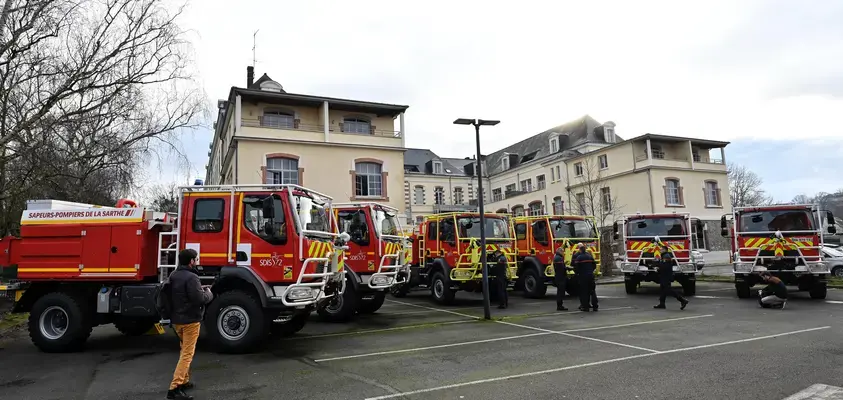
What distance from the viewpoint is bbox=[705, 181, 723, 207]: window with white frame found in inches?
1669

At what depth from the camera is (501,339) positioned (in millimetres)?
9008

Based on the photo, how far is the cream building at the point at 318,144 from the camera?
27.5 m

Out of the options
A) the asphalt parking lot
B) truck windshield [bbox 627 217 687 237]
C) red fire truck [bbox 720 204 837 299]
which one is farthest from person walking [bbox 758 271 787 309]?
A: truck windshield [bbox 627 217 687 237]

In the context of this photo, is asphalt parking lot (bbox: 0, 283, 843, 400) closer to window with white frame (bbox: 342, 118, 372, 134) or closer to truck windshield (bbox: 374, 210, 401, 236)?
truck windshield (bbox: 374, 210, 401, 236)

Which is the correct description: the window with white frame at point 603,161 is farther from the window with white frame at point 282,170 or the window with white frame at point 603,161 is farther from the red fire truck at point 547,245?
the red fire truck at point 547,245

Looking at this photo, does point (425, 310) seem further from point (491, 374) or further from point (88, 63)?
point (88, 63)

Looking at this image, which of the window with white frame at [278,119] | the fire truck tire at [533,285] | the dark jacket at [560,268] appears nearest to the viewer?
the dark jacket at [560,268]

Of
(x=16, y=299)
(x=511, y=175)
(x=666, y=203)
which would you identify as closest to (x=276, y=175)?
(x=16, y=299)

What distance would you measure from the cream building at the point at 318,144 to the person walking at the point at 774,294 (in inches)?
795

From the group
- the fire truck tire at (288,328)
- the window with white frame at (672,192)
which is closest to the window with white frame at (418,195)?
the window with white frame at (672,192)

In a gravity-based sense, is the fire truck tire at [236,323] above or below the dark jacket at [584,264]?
below

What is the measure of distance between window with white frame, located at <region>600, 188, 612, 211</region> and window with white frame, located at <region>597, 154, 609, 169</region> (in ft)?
7.02

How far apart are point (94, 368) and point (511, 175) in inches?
2036

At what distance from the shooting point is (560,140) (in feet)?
170
